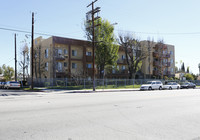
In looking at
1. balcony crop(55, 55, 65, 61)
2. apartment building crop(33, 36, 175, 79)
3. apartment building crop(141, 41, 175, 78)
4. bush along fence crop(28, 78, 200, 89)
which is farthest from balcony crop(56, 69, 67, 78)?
apartment building crop(141, 41, 175, 78)

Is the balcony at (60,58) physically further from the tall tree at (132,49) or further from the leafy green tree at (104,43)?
the tall tree at (132,49)

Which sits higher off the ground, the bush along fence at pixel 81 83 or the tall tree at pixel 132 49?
the tall tree at pixel 132 49

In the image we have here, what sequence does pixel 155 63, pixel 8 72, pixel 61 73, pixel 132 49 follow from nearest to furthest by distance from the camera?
pixel 61 73, pixel 132 49, pixel 155 63, pixel 8 72

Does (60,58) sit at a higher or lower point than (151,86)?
higher

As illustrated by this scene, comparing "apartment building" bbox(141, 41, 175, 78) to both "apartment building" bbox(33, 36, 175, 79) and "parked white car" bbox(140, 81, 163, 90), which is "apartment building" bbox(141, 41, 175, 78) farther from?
"parked white car" bbox(140, 81, 163, 90)

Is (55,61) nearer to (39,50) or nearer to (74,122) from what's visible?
(39,50)

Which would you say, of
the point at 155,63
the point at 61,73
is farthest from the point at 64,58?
the point at 155,63

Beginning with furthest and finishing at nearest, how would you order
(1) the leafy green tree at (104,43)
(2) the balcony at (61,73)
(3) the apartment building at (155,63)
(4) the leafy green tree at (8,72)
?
(4) the leafy green tree at (8,72), (3) the apartment building at (155,63), (2) the balcony at (61,73), (1) the leafy green tree at (104,43)

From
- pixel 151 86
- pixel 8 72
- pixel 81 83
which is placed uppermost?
pixel 8 72

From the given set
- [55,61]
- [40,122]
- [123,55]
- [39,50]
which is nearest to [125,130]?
[40,122]

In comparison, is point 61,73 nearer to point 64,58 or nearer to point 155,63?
point 64,58

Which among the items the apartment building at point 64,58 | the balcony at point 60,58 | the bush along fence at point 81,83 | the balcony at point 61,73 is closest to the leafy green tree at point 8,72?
the apartment building at point 64,58

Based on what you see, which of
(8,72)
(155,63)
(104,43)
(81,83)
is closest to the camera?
(81,83)

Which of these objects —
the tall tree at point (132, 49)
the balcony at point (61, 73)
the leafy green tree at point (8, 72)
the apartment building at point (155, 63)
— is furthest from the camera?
the leafy green tree at point (8, 72)
